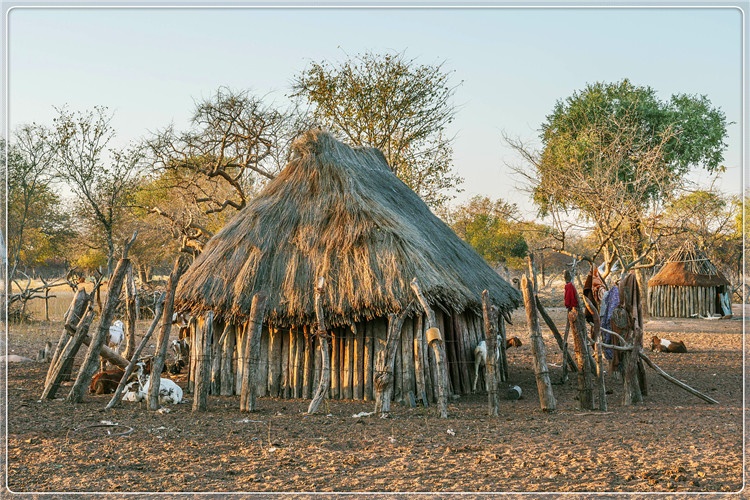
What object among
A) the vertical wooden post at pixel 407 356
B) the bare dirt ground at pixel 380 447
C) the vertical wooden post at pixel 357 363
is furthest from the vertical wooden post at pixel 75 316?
the vertical wooden post at pixel 407 356

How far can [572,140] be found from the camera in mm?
23266

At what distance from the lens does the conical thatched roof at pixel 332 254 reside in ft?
31.7

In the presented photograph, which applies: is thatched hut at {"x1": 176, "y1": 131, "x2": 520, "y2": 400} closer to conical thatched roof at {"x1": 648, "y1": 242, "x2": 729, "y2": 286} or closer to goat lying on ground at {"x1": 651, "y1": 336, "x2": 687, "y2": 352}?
goat lying on ground at {"x1": 651, "y1": 336, "x2": 687, "y2": 352}

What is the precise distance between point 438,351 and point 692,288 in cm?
1809

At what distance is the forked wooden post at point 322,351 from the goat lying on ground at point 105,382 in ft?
9.01

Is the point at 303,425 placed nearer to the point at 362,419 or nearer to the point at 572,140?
the point at 362,419

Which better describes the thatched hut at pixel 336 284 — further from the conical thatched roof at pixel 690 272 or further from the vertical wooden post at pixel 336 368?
the conical thatched roof at pixel 690 272

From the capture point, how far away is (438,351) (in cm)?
873

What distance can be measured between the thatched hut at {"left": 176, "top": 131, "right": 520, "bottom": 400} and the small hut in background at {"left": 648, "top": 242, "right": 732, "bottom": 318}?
14.8m

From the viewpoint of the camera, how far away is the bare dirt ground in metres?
5.93

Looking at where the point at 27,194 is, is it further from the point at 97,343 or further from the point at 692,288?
the point at 692,288

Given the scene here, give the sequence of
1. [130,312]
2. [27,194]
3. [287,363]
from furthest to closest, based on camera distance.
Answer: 1. [27,194]
2. [130,312]
3. [287,363]

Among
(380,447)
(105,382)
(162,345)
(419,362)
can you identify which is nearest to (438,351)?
(419,362)

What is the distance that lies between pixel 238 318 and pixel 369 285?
5.91 feet
